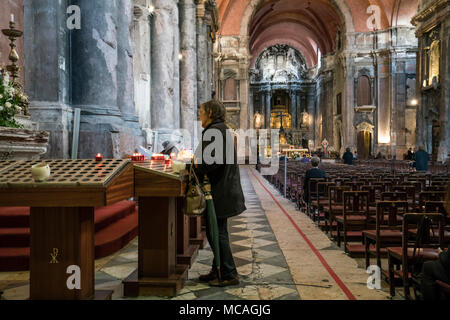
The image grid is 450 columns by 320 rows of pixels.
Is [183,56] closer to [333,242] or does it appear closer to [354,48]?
[333,242]

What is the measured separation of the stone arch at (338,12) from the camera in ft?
109

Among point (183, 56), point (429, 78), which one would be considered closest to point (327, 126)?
point (429, 78)

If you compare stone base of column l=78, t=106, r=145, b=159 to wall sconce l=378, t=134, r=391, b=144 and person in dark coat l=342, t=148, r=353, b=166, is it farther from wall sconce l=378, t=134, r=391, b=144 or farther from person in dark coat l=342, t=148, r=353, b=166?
wall sconce l=378, t=134, r=391, b=144

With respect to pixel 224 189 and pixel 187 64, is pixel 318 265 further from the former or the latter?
pixel 187 64

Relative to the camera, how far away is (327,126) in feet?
132

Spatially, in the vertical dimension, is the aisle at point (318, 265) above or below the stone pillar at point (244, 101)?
below

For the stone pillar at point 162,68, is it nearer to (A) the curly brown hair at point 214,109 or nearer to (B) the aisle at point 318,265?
(B) the aisle at point 318,265

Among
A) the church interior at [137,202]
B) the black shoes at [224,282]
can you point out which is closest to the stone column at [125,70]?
the church interior at [137,202]

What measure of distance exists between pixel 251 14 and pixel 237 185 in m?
33.3

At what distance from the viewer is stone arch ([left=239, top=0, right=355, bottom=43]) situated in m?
33.2

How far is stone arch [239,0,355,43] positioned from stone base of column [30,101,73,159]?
30.8 meters

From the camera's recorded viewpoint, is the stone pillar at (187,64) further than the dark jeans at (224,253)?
Yes

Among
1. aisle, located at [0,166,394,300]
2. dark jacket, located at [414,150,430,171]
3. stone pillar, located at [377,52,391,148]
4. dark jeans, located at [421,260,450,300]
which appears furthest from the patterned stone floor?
stone pillar, located at [377,52,391,148]

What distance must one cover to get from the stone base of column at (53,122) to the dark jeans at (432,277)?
5.14 meters
